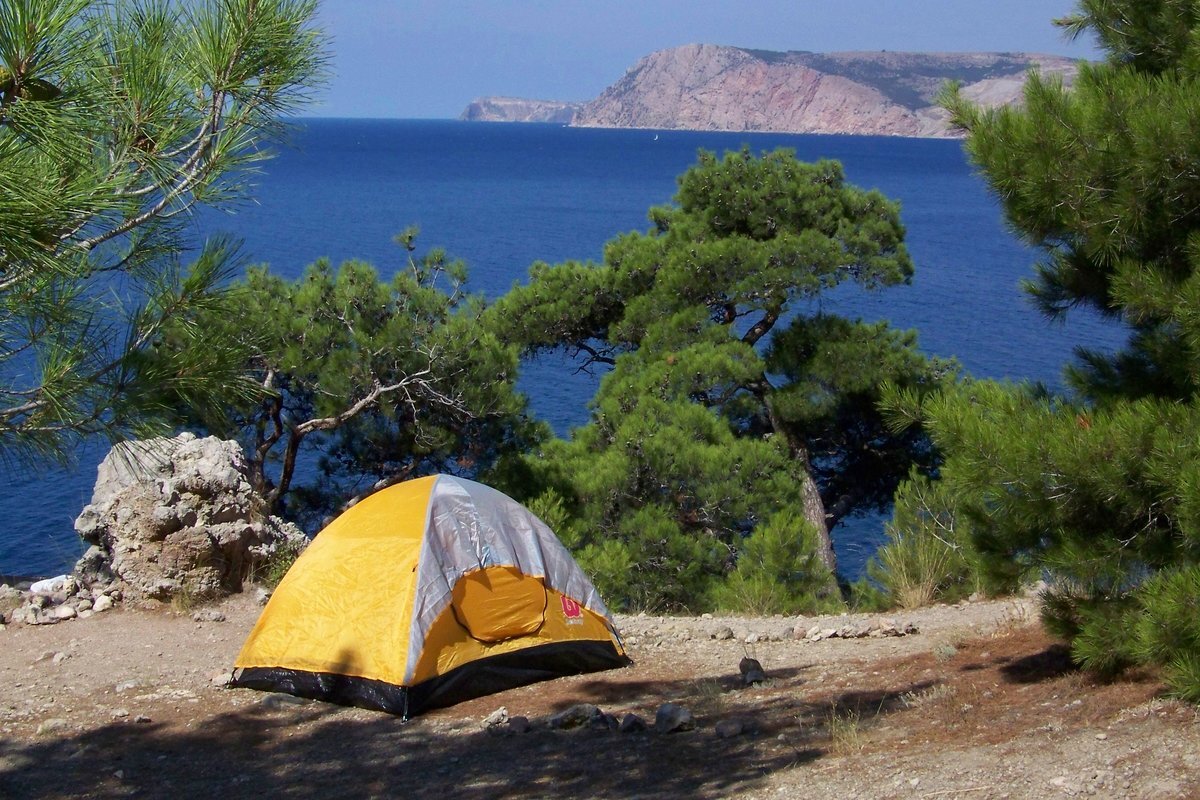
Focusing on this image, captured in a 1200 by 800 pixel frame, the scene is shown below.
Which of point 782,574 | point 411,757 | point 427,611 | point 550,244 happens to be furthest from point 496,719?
point 550,244

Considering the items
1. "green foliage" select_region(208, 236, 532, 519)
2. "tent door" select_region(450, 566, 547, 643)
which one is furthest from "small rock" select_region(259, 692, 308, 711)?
"green foliage" select_region(208, 236, 532, 519)

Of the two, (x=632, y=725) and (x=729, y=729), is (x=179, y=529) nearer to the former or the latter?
(x=632, y=725)

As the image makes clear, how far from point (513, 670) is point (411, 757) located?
60.4 inches

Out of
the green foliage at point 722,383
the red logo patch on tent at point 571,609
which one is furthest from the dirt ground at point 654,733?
the green foliage at point 722,383

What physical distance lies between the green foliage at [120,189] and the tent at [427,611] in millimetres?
3280

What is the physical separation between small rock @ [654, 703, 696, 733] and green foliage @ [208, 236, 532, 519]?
21.9 ft

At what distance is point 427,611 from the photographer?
7641mm

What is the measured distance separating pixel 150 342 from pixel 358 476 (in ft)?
35.8

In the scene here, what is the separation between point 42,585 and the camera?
9.45m

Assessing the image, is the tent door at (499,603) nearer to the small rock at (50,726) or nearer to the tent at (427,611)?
the tent at (427,611)

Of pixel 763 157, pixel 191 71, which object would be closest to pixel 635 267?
pixel 763 157

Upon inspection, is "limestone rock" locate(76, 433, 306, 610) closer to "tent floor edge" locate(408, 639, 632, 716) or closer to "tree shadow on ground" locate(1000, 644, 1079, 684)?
"tent floor edge" locate(408, 639, 632, 716)

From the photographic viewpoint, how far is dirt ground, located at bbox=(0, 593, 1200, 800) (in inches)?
205

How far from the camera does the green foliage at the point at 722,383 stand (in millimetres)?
12984
